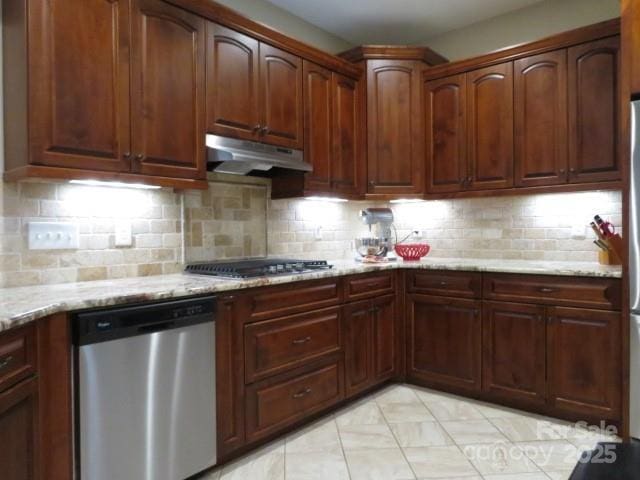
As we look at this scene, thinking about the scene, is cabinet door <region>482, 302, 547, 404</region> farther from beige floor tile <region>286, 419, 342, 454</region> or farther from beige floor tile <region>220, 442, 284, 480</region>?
beige floor tile <region>220, 442, 284, 480</region>

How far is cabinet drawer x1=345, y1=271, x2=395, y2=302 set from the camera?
2.80 m

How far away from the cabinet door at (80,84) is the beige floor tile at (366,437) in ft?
5.98

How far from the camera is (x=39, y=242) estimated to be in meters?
2.02

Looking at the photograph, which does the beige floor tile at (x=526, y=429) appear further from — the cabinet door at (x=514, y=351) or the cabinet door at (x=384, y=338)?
the cabinet door at (x=384, y=338)

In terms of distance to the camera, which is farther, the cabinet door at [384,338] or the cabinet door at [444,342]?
the cabinet door at [384,338]

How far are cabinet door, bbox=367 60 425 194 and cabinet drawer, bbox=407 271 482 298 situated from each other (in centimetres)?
72

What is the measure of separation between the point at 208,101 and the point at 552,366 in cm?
253

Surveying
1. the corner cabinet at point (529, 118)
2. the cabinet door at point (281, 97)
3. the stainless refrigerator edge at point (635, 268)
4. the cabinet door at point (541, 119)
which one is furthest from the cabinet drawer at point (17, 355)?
the cabinet door at point (541, 119)

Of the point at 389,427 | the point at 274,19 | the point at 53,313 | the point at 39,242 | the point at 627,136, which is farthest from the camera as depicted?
the point at 274,19

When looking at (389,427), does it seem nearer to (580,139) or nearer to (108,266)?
(108,266)

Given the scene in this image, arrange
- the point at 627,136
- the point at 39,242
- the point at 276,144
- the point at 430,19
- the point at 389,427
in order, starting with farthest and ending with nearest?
the point at 430,19 < the point at 276,144 < the point at 389,427 < the point at 627,136 < the point at 39,242

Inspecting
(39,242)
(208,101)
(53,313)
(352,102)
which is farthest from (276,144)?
(53,313)

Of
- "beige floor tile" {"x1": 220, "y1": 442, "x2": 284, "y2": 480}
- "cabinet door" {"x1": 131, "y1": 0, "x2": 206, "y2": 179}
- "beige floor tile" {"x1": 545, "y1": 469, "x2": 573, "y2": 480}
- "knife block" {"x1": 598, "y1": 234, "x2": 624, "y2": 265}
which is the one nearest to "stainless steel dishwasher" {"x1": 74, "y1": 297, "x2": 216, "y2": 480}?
"beige floor tile" {"x1": 220, "y1": 442, "x2": 284, "y2": 480}

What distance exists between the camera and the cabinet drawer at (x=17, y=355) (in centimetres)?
128
